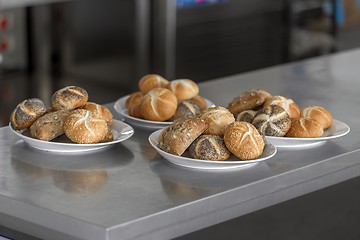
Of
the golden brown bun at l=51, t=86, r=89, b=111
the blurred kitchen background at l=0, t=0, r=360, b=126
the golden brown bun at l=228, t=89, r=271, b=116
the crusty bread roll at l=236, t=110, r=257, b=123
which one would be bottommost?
the blurred kitchen background at l=0, t=0, r=360, b=126

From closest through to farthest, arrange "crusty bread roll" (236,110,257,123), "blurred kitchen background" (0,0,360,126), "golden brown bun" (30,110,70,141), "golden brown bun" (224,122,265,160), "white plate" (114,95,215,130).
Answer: "golden brown bun" (224,122,265,160) < "golden brown bun" (30,110,70,141) < "crusty bread roll" (236,110,257,123) < "white plate" (114,95,215,130) < "blurred kitchen background" (0,0,360,126)

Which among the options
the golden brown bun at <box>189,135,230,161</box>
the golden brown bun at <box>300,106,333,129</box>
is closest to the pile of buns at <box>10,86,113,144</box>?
the golden brown bun at <box>189,135,230,161</box>

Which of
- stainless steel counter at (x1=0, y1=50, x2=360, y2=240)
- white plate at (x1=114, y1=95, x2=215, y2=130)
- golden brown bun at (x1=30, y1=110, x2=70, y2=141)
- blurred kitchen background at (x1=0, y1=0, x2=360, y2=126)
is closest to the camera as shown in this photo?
stainless steel counter at (x1=0, y1=50, x2=360, y2=240)

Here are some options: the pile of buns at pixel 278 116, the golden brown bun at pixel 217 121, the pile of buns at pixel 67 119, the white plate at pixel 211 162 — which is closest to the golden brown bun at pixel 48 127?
the pile of buns at pixel 67 119

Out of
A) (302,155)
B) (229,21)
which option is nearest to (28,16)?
(229,21)

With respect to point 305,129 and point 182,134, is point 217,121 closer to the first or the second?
point 182,134

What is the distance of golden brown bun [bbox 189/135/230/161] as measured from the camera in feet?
6.01

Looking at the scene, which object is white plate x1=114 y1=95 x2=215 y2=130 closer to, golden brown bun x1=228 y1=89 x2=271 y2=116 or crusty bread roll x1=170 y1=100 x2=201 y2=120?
crusty bread roll x1=170 y1=100 x2=201 y2=120

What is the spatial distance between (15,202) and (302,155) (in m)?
0.69

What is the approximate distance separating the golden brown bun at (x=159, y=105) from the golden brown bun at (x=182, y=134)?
8.9 inches

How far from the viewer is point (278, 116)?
1.98 meters

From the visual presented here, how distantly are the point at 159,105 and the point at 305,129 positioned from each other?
1.22 feet

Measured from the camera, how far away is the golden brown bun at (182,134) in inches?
72.2

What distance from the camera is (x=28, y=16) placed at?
3949mm
